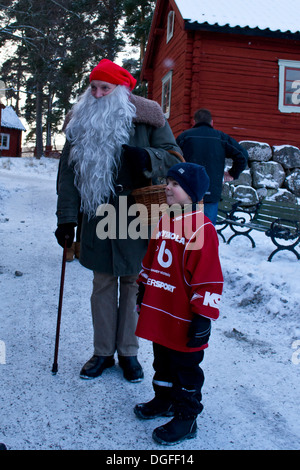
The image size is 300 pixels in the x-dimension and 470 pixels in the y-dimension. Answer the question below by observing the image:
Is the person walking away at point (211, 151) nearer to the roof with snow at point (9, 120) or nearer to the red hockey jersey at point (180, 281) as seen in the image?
the red hockey jersey at point (180, 281)

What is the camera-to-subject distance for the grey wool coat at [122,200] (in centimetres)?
287

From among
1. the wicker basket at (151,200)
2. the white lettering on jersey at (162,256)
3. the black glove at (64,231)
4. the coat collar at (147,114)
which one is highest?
the coat collar at (147,114)

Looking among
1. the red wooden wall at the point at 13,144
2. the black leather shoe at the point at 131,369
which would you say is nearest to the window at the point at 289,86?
the black leather shoe at the point at 131,369

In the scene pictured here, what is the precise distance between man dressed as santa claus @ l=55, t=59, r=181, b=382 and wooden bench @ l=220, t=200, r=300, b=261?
3.36m

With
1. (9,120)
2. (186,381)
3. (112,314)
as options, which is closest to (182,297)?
(186,381)

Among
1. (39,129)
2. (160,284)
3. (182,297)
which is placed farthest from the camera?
(39,129)

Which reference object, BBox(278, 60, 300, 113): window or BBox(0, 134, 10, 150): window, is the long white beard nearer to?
BBox(278, 60, 300, 113): window

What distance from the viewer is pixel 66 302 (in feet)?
14.6

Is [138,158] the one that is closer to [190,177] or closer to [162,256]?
[190,177]

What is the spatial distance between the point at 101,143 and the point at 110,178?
0.24 meters

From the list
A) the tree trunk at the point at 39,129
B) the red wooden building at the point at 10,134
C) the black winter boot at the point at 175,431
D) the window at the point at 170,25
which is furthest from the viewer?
the red wooden building at the point at 10,134

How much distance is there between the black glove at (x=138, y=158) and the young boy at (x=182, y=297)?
38 centimetres

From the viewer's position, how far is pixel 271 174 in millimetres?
12898
